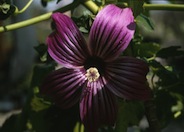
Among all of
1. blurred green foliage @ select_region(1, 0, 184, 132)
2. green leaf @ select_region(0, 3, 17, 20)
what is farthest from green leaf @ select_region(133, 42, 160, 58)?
green leaf @ select_region(0, 3, 17, 20)

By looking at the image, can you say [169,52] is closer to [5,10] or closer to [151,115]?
[151,115]

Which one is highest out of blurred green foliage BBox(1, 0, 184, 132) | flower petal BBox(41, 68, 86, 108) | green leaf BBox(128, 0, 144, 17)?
green leaf BBox(128, 0, 144, 17)

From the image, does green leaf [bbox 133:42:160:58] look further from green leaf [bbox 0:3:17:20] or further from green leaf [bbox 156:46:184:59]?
green leaf [bbox 0:3:17:20]

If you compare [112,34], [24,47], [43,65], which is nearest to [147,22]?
[112,34]

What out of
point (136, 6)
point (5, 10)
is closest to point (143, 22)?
A: point (136, 6)

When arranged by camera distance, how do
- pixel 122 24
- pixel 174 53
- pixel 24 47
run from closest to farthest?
pixel 122 24 → pixel 174 53 → pixel 24 47

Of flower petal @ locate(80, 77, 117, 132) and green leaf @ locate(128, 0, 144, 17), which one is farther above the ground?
green leaf @ locate(128, 0, 144, 17)

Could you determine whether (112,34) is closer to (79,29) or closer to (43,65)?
(79,29)
